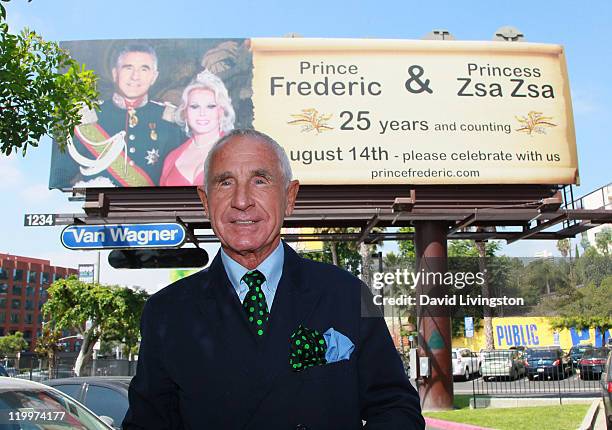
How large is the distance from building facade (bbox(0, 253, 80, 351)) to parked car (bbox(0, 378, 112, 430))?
390 feet

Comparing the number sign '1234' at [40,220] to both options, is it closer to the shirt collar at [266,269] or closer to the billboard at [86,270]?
the shirt collar at [266,269]

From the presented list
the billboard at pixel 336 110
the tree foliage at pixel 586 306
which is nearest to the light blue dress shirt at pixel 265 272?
the billboard at pixel 336 110

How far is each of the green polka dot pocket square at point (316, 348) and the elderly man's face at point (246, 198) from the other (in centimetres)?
40

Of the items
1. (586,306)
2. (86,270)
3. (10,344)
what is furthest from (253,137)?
(10,344)

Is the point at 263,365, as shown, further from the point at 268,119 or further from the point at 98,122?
the point at 98,122

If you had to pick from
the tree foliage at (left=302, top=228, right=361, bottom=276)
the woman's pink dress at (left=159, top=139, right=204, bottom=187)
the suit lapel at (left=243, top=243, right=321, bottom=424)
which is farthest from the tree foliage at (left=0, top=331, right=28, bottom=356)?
the suit lapel at (left=243, top=243, right=321, bottom=424)

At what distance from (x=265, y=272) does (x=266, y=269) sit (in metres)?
0.01

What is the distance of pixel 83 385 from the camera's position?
26.8 ft

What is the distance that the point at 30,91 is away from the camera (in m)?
7.83

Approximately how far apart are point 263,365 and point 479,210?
14245 millimetres

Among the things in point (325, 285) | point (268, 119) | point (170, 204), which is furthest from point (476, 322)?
point (325, 285)

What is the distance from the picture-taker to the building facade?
111 meters

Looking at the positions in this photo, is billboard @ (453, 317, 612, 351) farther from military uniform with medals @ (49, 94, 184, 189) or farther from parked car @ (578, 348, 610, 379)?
military uniform with medals @ (49, 94, 184, 189)

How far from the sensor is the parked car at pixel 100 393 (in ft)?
25.6
